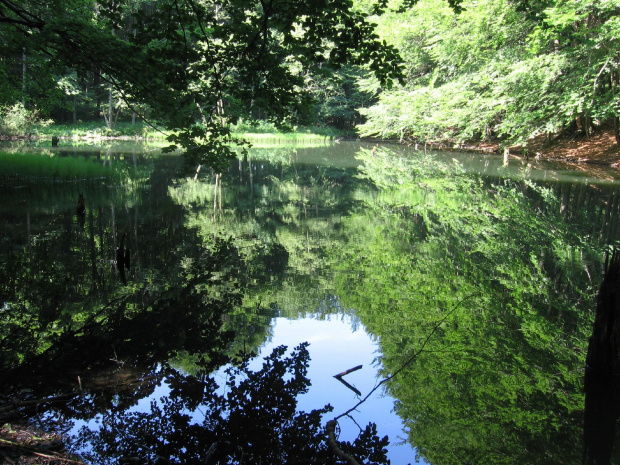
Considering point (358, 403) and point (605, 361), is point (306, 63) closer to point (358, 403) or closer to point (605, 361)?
point (358, 403)

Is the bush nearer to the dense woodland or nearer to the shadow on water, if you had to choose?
the dense woodland

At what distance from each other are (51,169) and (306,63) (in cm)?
1291

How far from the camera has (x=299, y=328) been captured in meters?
5.71

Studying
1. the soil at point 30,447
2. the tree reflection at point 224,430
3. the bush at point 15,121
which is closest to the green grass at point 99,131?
the bush at point 15,121

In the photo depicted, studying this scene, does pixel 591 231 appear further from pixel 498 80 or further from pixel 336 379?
pixel 498 80

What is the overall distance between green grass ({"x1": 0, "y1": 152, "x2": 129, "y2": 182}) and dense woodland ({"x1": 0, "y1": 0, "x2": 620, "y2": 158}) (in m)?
2.05

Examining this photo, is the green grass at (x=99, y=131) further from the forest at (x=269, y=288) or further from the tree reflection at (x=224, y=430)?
the tree reflection at (x=224, y=430)

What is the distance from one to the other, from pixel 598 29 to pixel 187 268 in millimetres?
18860

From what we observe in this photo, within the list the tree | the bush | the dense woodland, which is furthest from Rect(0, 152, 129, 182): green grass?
the bush

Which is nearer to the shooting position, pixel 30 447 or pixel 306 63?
pixel 30 447

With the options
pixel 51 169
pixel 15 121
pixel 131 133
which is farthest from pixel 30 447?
pixel 131 133

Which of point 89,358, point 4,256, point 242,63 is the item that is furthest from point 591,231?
point 4,256

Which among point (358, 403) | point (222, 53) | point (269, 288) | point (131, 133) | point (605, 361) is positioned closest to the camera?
point (358, 403)

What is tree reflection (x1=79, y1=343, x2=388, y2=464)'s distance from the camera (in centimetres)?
311
